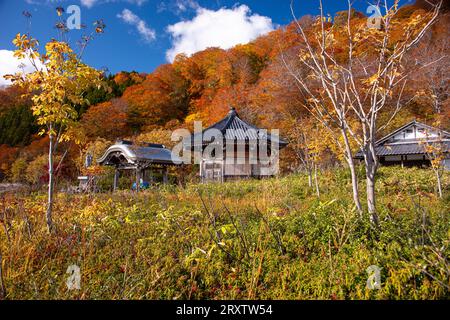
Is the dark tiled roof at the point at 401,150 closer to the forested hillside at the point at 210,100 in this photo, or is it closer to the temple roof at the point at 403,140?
the temple roof at the point at 403,140

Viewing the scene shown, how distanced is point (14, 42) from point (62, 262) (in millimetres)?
3443

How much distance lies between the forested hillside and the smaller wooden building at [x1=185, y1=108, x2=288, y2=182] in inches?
117

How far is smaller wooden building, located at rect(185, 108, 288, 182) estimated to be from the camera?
49.3ft

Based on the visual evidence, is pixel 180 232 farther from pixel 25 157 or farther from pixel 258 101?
pixel 25 157

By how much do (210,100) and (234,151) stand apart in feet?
57.1

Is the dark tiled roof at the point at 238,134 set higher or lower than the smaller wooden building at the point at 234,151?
higher

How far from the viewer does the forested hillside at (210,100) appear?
20953mm

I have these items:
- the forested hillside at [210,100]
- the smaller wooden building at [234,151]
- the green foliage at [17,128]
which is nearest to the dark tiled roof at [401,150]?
the forested hillside at [210,100]

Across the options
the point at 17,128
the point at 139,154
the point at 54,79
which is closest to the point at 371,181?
the point at 54,79

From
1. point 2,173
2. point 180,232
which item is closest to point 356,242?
point 180,232

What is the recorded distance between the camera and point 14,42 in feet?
14.6

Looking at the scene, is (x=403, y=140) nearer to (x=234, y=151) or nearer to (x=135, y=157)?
(x=234, y=151)

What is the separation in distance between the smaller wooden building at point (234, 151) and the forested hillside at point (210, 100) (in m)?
2.96
